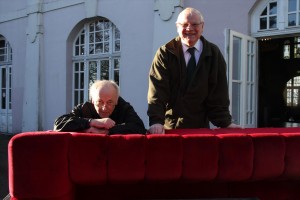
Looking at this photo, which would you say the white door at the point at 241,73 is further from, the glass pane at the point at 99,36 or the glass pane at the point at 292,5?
the glass pane at the point at 99,36

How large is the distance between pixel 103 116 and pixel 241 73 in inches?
Answer: 154

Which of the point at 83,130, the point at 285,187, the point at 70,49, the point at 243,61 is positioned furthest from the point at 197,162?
the point at 70,49

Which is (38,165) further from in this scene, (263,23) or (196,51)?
(263,23)

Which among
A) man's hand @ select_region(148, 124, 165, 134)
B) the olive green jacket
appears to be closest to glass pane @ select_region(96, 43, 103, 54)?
the olive green jacket

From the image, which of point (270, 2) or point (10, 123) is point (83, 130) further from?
point (10, 123)

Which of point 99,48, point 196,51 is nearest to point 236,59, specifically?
point 196,51

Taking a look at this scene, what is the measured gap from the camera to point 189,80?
2.54 m

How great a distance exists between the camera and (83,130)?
190 cm

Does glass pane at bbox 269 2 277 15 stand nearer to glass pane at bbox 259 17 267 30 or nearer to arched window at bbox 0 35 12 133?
glass pane at bbox 259 17 267 30

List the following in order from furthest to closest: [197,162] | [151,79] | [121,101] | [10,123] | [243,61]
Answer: [10,123] → [243,61] → [151,79] → [121,101] → [197,162]

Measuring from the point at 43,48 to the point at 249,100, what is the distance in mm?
5338

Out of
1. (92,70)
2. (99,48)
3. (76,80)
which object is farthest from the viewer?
(76,80)

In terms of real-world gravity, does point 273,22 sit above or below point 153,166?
above

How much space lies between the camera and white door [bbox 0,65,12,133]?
10.4m
